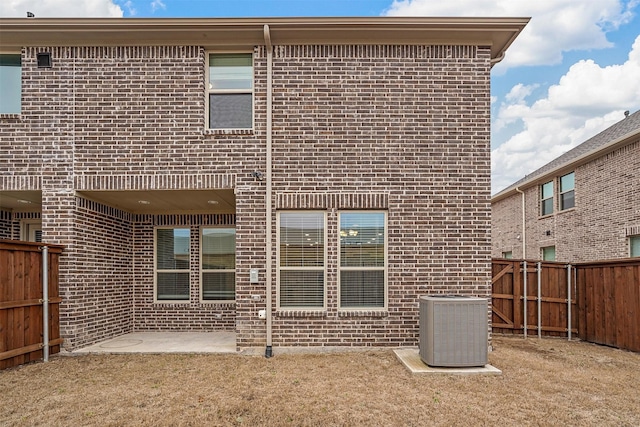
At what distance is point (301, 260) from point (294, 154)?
1.84m

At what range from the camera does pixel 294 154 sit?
6.50m

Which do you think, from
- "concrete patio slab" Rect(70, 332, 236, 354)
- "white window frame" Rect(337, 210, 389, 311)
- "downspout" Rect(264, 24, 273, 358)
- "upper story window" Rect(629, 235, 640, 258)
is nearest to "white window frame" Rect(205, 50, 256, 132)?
"downspout" Rect(264, 24, 273, 358)

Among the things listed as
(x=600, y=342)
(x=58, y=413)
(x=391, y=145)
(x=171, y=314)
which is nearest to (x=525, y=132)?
(x=600, y=342)

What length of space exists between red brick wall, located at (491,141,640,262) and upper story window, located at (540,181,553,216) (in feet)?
0.62

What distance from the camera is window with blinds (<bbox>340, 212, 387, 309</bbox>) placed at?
6.48 meters

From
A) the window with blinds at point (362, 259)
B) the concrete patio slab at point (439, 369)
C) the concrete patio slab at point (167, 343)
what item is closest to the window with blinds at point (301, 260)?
the window with blinds at point (362, 259)

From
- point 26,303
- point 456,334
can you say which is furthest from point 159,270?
point 456,334

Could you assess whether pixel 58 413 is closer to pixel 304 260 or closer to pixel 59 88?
pixel 304 260

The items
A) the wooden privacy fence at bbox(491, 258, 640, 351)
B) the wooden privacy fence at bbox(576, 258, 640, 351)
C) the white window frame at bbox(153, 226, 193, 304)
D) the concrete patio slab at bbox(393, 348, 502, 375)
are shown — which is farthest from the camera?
the white window frame at bbox(153, 226, 193, 304)

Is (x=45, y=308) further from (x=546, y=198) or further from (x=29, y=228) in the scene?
(x=546, y=198)

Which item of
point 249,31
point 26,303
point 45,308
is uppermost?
point 249,31

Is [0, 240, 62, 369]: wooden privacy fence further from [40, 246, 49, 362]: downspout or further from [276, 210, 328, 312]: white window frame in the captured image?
[276, 210, 328, 312]: white window frame

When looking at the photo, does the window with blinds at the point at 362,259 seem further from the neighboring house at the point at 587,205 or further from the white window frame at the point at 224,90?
the neighboring house at the point at 587,205

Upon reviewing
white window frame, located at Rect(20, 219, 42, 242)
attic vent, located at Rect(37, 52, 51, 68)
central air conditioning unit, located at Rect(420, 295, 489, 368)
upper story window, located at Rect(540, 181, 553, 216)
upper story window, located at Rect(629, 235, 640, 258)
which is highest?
attic vent, located at Rect(37, 52, 51, 68)
